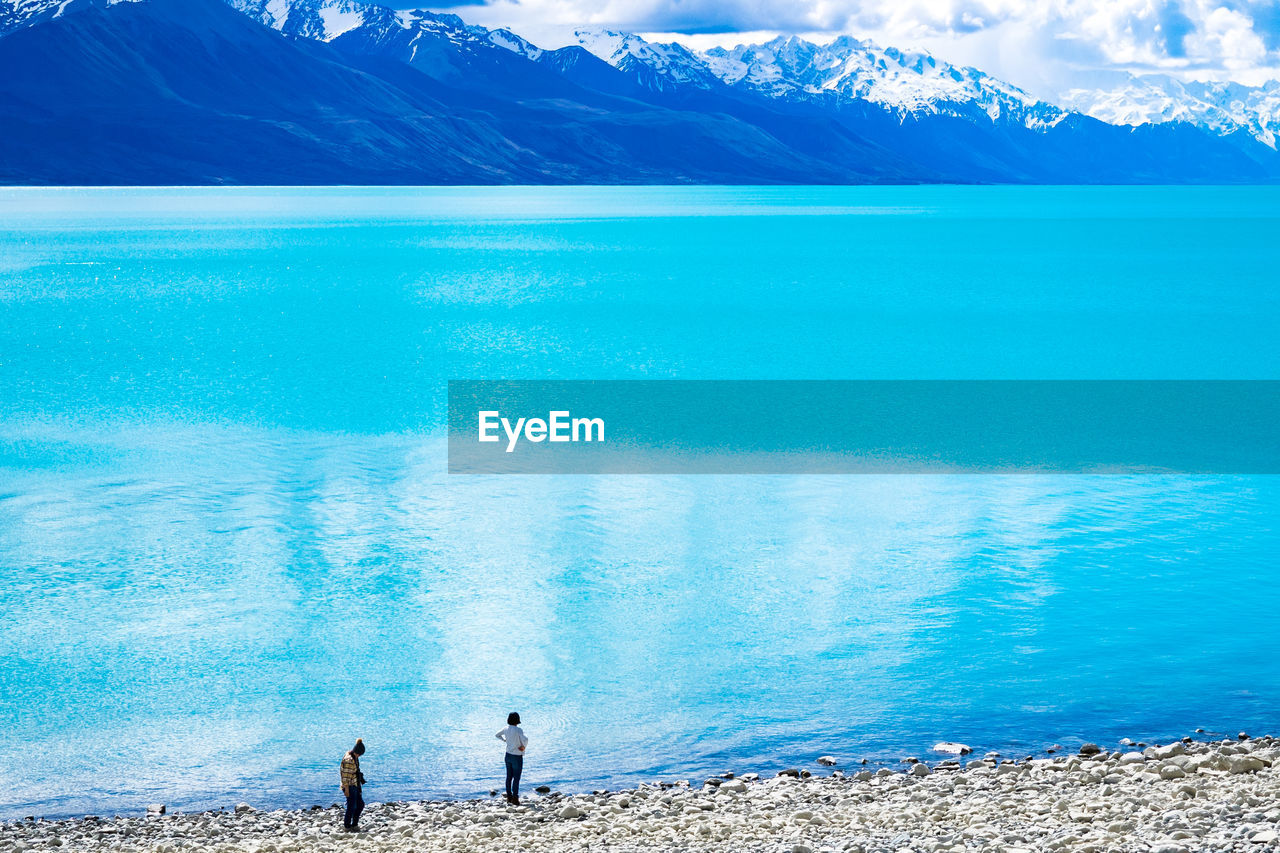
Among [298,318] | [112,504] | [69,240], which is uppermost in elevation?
[69,240]

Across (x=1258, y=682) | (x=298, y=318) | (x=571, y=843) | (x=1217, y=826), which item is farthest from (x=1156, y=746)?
(x=298, y=318)

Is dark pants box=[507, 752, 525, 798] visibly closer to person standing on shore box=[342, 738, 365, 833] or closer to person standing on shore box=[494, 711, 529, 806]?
person standing on shore box=[494, 711, 529, 806]

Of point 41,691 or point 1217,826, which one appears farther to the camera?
point 41,691

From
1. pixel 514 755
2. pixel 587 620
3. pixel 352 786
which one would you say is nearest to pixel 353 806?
pixel 352 786

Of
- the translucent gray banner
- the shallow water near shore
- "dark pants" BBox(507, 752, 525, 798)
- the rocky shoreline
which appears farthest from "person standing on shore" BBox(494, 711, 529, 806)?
the translucent gray banner

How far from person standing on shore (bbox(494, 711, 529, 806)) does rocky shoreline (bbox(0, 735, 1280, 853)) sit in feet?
0.63

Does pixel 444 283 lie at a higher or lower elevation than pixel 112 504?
higher

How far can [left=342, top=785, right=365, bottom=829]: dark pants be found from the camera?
47.5 ft

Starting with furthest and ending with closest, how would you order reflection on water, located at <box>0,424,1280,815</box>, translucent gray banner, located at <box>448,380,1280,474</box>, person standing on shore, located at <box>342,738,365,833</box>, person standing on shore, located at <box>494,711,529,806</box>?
translucent gray banner, located at <box>448,380,1280,474</box>, reflection on water, located at <box>0,424,1280,815</box>, person standing on shore, located at <box>494,711,529,806</box>, person standing on shore, located at <box>342,738,365,833</box>

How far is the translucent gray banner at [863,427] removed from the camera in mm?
36125

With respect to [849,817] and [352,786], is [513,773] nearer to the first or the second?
[352,786]

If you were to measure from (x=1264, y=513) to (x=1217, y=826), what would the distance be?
21.0 meters

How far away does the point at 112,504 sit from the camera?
101 ft

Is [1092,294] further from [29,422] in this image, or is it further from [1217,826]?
[1217,826]
